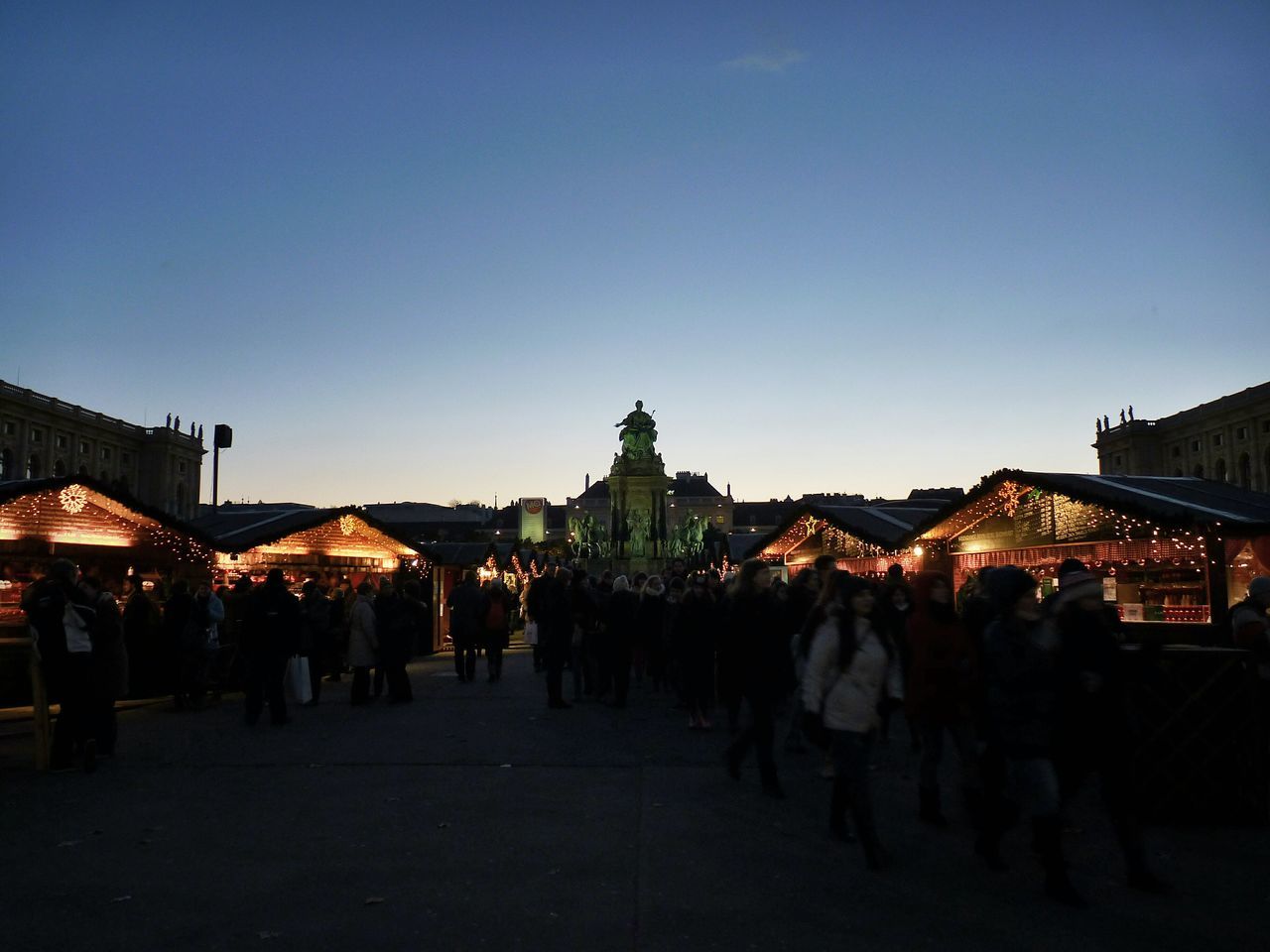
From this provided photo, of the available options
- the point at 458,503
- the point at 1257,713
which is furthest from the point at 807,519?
the point at 458,503

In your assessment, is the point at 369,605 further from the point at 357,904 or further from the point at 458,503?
the point at 458,503

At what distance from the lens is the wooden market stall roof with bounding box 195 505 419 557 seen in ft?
61.6

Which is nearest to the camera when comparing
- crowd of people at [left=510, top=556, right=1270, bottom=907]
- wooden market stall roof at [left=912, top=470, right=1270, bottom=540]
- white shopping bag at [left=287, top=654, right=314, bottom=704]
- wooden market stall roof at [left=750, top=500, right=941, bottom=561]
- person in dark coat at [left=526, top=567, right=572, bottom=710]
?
crowd of people at [left=510, top=556, right=1270, bottom=907]

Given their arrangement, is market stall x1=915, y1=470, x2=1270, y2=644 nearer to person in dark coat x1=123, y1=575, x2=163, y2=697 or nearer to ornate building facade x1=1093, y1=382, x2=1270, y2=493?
person in dark coat x1=123, y1=575, x2=163, y2=697

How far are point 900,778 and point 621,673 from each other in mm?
5438

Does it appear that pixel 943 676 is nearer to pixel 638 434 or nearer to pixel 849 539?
pixel 849 539

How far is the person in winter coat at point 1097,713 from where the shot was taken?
5371 millimetres

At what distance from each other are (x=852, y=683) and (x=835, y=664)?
0.15m

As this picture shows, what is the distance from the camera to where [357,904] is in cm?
508

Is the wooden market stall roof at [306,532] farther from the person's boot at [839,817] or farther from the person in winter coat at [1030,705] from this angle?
the person in winter coat at [1030,705]

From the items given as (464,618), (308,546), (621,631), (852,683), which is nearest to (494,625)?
(464,618)

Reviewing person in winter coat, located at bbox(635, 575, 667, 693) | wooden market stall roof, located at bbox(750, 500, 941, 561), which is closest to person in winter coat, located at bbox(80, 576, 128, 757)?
person in winter coat, located at bbox(635, 575, 667, 693)

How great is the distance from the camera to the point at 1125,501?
15.3 m

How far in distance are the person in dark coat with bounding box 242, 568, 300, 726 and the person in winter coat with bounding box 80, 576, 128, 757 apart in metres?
2.18
